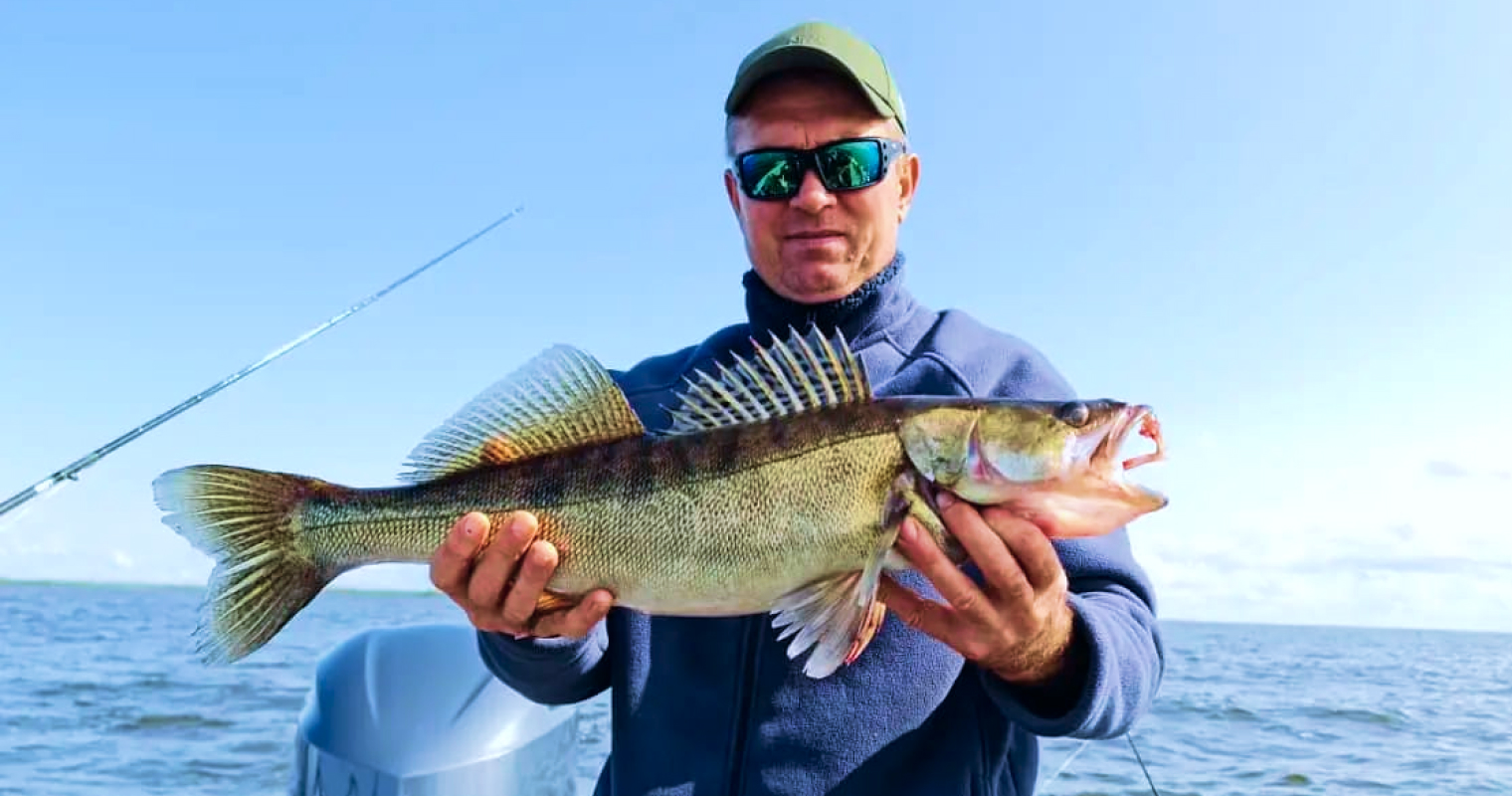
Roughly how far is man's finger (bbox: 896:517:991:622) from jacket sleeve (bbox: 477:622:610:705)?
3.60 feet

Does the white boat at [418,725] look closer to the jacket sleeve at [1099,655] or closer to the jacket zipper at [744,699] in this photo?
the jacket zipper at [744,699]

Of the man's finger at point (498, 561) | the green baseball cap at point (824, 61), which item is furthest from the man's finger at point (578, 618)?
the green baseball cap at point (824, 61)

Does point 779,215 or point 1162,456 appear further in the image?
point 779,215

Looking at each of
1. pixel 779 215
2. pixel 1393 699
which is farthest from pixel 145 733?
pixel 1393 699

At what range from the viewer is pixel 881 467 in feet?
8.25

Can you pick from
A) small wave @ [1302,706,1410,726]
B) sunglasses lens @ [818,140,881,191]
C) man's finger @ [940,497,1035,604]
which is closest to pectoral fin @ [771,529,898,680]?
man's finger @ [940,497,1035,604]

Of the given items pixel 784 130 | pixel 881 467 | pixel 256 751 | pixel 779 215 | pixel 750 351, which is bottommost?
pixel 256 751

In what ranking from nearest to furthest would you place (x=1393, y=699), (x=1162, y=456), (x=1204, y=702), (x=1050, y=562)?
(x=1050, y=562)
(x=1162, y=456)
(x=1204, y=702)
(x=1393, y=699)

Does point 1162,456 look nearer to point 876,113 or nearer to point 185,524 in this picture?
point 876,113

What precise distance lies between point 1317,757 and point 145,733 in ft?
42.1

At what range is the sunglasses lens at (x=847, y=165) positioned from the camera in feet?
10.4

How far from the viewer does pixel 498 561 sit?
8.59 ft

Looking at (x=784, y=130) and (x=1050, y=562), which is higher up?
(x=784, y=130)

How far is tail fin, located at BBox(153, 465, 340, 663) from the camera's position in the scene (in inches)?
110
